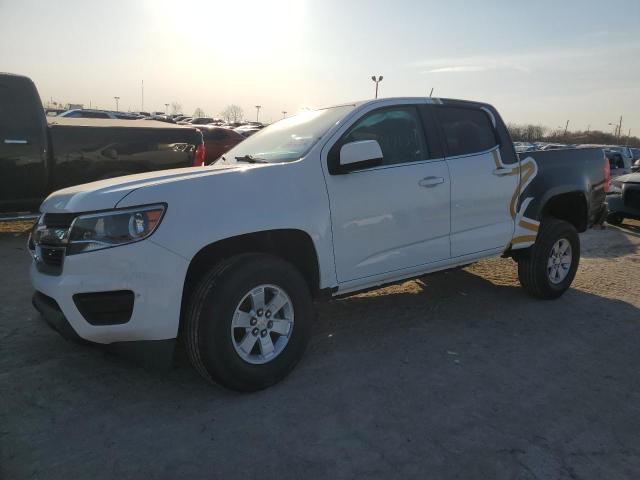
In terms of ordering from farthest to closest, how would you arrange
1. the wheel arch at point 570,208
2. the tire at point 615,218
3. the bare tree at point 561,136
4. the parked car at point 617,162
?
1. the bare tree at point 561,136
2. the parked car at point 617,162
3. the tire at point 615,218
4. the wheel arch at point 570,208

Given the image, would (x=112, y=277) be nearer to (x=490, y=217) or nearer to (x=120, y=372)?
(x=120, y=372)

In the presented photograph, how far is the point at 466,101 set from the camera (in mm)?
4820

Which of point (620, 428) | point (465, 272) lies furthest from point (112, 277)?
point (465, 272)

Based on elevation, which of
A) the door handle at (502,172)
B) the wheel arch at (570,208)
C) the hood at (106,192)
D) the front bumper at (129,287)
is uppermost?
the door handle at (502,172)

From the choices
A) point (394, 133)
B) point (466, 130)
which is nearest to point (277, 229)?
point (394, 133)

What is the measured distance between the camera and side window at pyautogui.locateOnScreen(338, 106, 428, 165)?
3.98 metres

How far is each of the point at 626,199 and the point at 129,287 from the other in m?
10.6

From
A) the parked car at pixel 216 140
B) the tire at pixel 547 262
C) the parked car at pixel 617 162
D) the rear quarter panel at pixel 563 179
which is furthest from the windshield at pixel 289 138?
the parked car at pixel 617 162

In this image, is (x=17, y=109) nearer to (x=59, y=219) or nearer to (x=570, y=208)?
(x=59, y=219)

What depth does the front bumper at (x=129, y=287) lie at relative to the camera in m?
2.90

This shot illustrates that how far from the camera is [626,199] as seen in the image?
417 inches

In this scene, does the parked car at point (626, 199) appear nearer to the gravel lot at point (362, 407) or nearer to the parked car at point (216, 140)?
the gravel lot at point (362, 407)

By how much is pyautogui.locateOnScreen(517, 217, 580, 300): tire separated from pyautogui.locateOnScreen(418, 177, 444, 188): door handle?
1.62 meters

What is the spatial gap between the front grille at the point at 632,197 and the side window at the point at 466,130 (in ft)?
23.6
